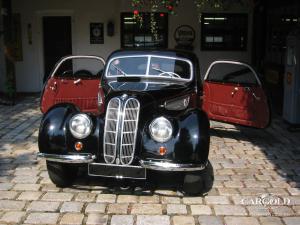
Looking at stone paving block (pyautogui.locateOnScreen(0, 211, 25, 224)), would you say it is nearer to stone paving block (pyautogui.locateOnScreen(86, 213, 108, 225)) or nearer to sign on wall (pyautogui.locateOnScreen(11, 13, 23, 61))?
stone paving block (pyautogui.locateOnScreen(86, 213, 108, 225))

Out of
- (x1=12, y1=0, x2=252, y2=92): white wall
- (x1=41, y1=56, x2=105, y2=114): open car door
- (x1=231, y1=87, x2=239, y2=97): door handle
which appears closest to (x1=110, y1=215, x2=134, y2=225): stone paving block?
(x1=231, y1=87, x2=239, y2=97): door handle

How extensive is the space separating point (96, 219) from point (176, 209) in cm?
83

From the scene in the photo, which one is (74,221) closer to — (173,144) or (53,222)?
(53,222)

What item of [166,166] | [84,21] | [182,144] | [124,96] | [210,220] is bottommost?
[210,220]

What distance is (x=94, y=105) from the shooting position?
320 inches

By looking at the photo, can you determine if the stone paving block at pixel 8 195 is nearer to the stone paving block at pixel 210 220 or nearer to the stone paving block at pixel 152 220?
the stone paving block at pixel 152 220

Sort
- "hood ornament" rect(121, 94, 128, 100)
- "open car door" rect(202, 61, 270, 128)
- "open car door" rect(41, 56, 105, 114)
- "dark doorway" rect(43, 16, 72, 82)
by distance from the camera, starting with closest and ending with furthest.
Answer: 1. "hood ornament" rect(121, 94, 128, 100)
2. "open car door" rect(202, 61, 270, 128)
3. "open car door" rect(41, 56, 105, 114)
4. "dark doorway" rect(43, 16, 72, 82)

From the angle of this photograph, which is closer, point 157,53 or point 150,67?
point 150,67

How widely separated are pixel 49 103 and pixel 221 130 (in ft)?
10.5

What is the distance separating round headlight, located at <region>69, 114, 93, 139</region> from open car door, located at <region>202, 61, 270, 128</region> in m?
3.31

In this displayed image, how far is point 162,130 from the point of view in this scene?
4.69 meters

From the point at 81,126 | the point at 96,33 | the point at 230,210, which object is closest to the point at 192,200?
the point at 230,210

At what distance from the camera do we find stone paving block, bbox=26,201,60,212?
14.8ft

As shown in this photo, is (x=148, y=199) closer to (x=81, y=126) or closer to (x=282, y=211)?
(x=81, y=126)
